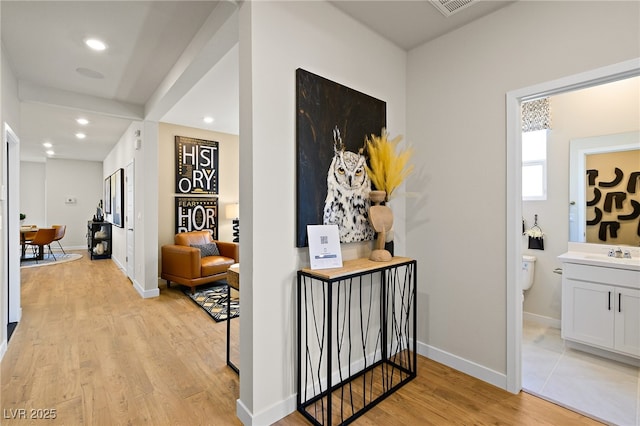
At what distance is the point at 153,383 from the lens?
2.18m

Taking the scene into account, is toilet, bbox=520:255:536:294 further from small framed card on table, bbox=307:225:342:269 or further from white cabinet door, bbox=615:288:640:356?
small framed card on table, bbox=307:225:342:269

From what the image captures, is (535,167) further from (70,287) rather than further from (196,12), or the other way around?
(70,287)

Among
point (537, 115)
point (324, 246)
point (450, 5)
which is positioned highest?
point (450, 5)

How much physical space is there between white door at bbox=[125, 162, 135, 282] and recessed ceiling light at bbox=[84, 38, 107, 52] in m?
2.40

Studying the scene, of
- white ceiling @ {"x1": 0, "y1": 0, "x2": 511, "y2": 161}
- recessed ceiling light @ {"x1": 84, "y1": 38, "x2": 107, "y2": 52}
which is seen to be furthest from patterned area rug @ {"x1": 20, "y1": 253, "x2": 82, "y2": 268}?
recessed ceiling light @ {"x1": 84, "y1": 38, "x2": 107, "y2": 52}

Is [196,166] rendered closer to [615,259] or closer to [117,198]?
[117,198]

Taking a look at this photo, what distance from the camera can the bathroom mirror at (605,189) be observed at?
8.85ft

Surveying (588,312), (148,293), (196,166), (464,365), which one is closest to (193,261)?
(148,293)

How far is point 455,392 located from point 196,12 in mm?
3186

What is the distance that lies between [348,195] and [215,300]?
2.79 m

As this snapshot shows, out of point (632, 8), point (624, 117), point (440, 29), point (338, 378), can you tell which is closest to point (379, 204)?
point (338, 378)

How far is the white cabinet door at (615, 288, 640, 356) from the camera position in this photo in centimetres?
232

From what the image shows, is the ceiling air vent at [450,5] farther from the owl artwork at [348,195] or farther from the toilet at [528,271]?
the toilet at [528,271]

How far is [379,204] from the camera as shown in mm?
2303
